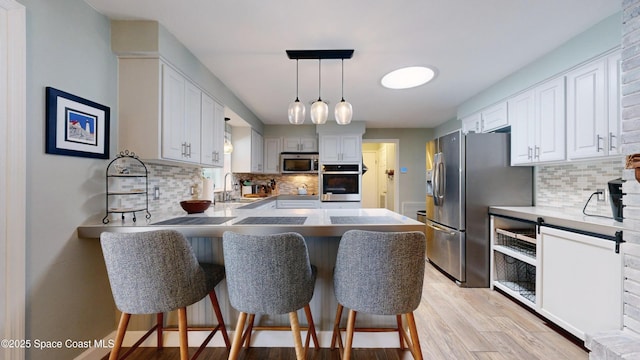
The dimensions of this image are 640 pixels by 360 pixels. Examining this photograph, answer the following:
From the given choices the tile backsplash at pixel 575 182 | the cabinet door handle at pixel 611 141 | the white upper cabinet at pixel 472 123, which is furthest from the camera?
the white upper cabinet at pixel 472 123

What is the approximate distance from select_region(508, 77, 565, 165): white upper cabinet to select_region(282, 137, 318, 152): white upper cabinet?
3.11 metres

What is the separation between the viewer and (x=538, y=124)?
2.50m

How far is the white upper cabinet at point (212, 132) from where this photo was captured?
2.55 metres

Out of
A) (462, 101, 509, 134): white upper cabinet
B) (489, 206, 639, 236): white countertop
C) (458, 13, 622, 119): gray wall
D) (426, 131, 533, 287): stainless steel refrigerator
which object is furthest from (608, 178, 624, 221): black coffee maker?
(462, 101, 509, 134): white upper cabinet

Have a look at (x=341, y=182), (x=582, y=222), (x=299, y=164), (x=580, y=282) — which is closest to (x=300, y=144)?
(x=299, y=164)

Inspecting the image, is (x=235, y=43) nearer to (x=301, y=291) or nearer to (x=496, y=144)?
(x=301, y=291)

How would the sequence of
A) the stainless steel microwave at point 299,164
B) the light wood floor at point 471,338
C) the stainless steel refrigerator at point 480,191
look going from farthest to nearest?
the stainless steel microwave at point 299,164 < the stainless steel refrigerator at point 480,191 < the light wood floor at point 471,338

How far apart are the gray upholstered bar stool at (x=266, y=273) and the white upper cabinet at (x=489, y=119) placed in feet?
9.53

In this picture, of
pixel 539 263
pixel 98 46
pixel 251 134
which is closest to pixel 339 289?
pixel 539 263

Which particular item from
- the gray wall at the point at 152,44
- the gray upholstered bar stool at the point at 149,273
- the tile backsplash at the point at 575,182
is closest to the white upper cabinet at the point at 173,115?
the gray wall at the point at 152,44

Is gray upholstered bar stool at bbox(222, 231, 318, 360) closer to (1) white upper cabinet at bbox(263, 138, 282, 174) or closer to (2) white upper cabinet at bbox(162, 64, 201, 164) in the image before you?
(2) white upper cabinet at bbox(162, 64, 201, 164)

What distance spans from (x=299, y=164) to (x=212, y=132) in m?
2.38

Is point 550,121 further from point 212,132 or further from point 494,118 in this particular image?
point 212,132

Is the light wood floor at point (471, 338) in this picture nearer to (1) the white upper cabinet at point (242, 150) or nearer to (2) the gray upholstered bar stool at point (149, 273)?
(2) the gray upholstered bar stool at point (149, 273)
